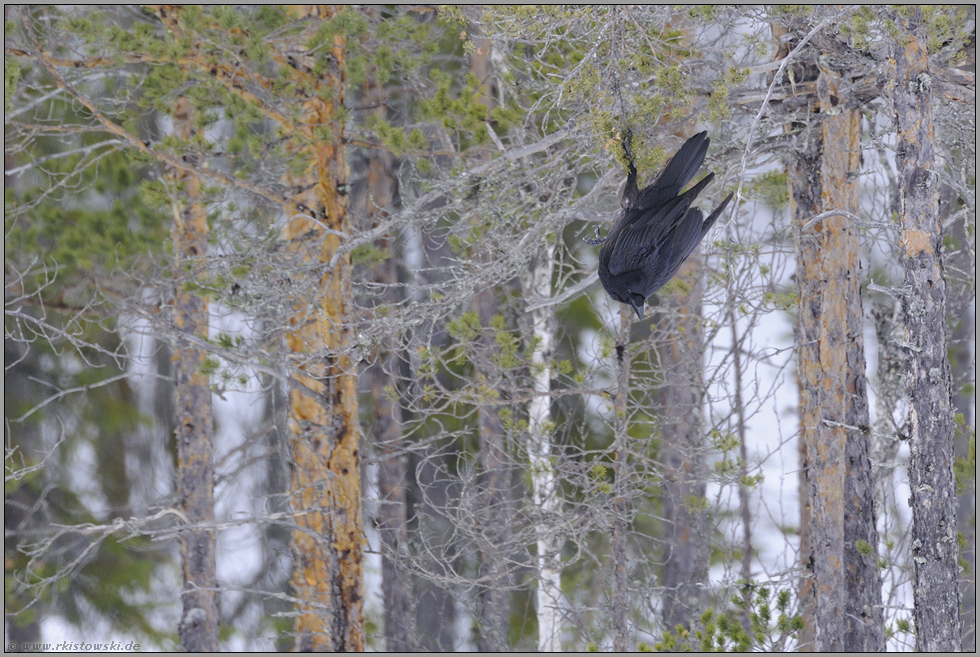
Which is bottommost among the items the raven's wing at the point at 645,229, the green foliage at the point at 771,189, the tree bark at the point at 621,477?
the tree bark at the point at 621,477

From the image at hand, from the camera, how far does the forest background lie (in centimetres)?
383

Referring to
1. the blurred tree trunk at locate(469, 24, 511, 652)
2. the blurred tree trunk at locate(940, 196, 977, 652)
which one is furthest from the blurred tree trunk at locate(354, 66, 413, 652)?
the blurred tree trunk at locate(940, 196, 977, 652)

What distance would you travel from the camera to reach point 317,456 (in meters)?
5.66

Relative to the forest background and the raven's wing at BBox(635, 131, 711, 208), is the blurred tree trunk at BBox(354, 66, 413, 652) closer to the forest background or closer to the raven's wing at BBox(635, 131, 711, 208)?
the forest background

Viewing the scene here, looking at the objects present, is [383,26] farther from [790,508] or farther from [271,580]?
[790,508]

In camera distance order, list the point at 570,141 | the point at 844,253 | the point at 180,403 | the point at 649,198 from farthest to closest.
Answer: the point at 180,403 < the point at 570,141 < the point at 844,253 < the point at 649,198

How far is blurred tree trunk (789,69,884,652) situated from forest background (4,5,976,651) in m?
0.02

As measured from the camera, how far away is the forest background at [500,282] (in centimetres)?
A: 383

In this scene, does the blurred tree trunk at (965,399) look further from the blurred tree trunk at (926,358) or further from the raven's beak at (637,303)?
the raven's beak at (637,303)

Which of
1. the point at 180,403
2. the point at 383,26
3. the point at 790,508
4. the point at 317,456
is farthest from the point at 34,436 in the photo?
the point at 790,508

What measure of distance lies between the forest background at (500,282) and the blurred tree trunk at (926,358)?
0.01m

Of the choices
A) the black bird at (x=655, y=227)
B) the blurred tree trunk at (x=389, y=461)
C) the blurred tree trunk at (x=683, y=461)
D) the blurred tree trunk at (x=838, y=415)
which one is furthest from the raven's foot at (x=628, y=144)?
the blurred tree trunk at (x=389, y=461)

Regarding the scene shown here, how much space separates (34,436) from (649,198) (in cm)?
904

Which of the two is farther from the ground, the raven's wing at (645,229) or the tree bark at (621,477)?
the raven's wing at (645,229)
